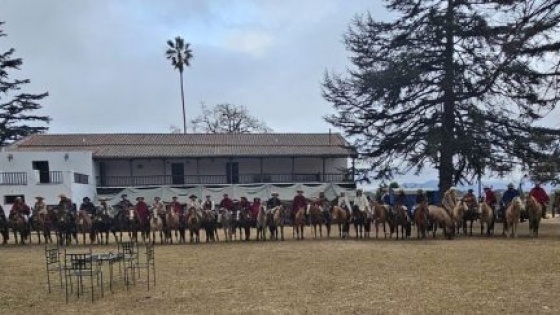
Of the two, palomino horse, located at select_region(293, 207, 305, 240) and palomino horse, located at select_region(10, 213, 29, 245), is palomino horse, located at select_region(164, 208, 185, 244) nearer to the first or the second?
palomino horse, located at select_region(293, 207, 305, 240)

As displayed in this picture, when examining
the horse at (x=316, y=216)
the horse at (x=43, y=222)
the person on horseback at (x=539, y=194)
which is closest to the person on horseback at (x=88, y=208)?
the horse at (x=43, y=222)

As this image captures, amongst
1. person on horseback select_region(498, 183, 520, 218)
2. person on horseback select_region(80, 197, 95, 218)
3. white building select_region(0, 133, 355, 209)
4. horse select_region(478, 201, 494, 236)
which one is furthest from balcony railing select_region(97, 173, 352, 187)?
horse select_region(478, 201, 494, 236)

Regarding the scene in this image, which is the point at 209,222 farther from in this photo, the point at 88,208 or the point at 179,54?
the point at 179,54

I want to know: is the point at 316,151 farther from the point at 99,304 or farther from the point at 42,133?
the point at 99,304

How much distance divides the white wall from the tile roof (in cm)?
191

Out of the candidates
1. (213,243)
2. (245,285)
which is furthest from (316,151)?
(245,285)

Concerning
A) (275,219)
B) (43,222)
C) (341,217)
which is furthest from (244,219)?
(43,222)

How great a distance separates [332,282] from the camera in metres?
11.3

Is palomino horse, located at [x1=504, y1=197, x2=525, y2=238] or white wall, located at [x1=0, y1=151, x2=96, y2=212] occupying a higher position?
white wall, located at [x1=0, y1=151, x2=96, y2=212]

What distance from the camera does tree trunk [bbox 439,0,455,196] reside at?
2872 centimetres

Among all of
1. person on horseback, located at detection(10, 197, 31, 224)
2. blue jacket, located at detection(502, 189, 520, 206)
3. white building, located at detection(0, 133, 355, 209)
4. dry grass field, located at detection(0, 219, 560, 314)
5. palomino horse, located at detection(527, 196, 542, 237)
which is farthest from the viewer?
white building, located at detection(0, 133, 355, 209)

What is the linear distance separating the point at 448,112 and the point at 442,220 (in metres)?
11.7

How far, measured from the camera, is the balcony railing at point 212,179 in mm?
45844

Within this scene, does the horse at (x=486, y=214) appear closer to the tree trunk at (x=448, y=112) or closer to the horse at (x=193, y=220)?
the tree trunk at (x=448, y=112)
